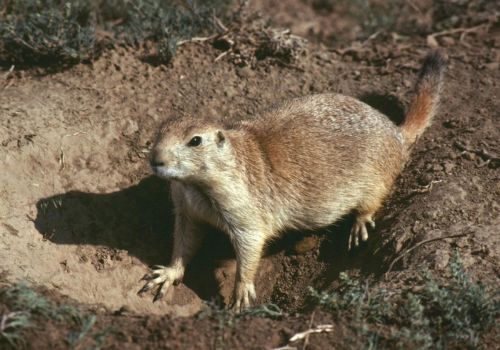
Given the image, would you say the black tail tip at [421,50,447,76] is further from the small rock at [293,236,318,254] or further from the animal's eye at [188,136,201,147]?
the animal's eye at [188,136,201,147]

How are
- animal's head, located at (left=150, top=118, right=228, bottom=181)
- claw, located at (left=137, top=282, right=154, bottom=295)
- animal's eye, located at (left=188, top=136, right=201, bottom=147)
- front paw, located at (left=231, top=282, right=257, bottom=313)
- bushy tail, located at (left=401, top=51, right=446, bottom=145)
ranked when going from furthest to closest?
bushy tail, located at (left=401, top=51, right=446, bottom=145) → claw, located at (left=137, top=282, right=154, bottom=295) → front paw, located at (left=231, top=282, right=257, bottom=313) → animal's eye, located at (left=188, top=136, right=201, bottom=147) → animal's head, located at (left=150, top=118, right=228, bottom=181)

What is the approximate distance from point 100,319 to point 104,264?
1.54 meters

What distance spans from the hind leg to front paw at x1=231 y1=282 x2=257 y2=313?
100 centimetres

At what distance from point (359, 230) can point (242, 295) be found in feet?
4.10

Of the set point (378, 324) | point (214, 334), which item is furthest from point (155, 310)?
point (378, 324)

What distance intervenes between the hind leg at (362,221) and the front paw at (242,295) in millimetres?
1003

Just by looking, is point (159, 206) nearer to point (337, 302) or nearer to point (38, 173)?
point (38, 173)

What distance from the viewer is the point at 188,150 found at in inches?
208

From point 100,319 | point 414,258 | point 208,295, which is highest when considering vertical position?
point 100,319

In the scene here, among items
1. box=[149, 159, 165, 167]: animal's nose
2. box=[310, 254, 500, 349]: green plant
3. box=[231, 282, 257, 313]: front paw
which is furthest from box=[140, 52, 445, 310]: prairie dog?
box=[310, 254, 500, 349]: green plant

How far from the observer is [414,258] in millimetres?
5230

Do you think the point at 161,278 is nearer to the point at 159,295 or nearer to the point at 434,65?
the point at 159,295

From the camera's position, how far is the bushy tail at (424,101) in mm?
6680

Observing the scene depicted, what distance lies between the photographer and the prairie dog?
18.6 ft
